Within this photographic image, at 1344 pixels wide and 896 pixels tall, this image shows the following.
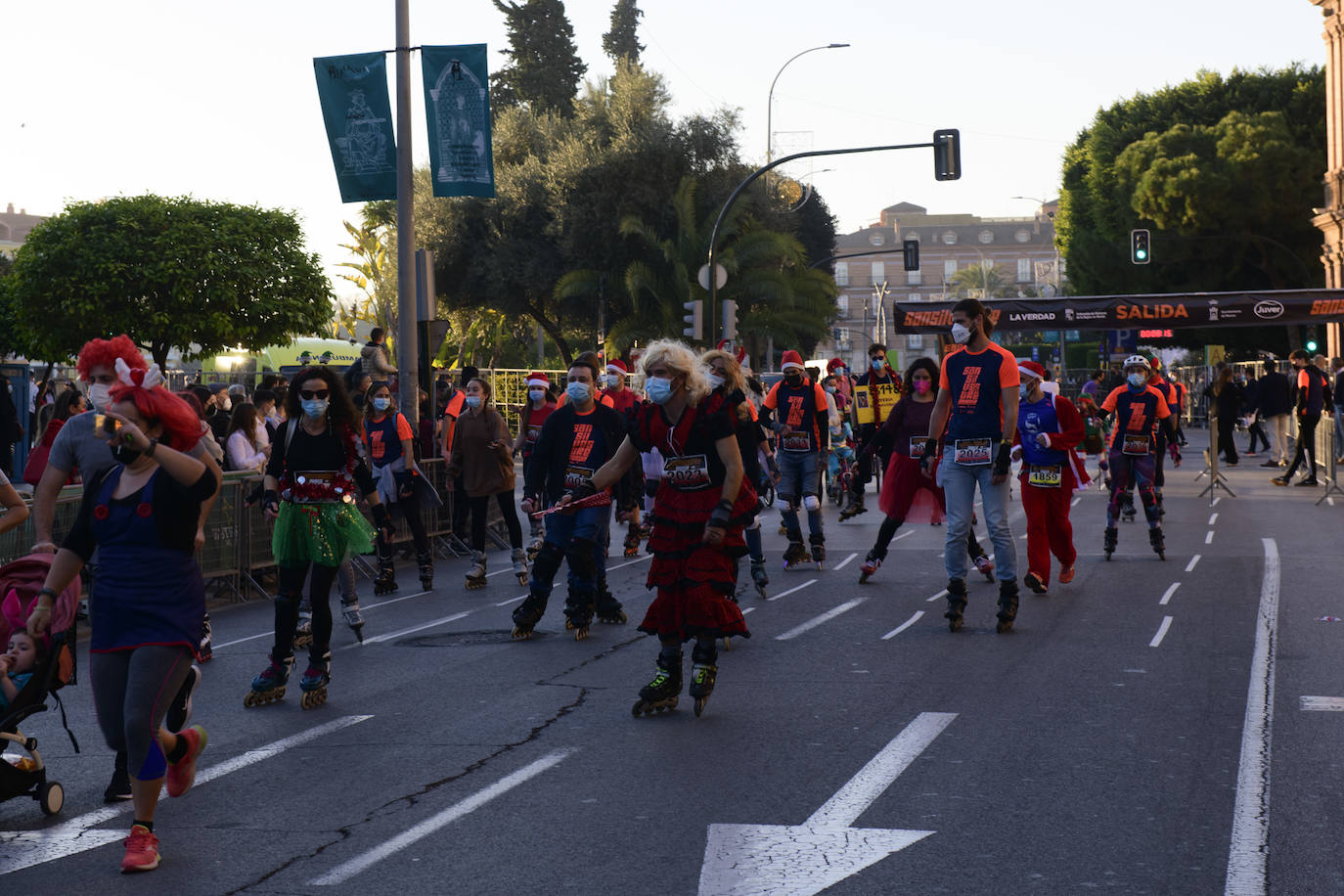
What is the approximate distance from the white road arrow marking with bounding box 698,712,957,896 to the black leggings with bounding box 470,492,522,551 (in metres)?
7.96

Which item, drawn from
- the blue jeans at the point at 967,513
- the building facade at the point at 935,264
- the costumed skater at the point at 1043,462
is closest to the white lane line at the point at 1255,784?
the blue jeans at the point at 967,513

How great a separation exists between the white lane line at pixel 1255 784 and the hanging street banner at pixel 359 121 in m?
11.9

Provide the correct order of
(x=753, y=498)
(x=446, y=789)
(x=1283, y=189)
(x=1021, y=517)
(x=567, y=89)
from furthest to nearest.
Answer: (x=567, y=89), (x=1283, y=189), (x=1021, y=517), (x=753, y=498), (x=446, y=789)

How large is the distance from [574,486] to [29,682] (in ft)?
16.2

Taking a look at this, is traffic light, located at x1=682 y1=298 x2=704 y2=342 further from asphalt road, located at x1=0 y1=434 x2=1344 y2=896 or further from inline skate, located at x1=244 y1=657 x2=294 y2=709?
inline skate, located at x1=244 y1=657 x2=294 y2=709

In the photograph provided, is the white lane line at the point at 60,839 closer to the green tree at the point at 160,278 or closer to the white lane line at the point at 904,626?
the white lane line at the point at 904,626

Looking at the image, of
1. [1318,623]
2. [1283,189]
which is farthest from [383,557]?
[1283,189]

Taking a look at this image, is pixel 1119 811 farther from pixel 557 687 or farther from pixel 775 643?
pixel 775 643

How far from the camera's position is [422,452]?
18.7m

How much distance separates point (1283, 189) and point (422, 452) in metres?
45.4

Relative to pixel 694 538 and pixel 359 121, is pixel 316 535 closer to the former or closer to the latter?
pixel 694 538

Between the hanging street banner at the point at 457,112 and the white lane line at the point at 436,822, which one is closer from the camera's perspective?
the white lane line at the point at 436,822

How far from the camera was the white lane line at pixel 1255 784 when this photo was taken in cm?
499

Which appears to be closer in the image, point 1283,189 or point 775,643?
point 775,643
